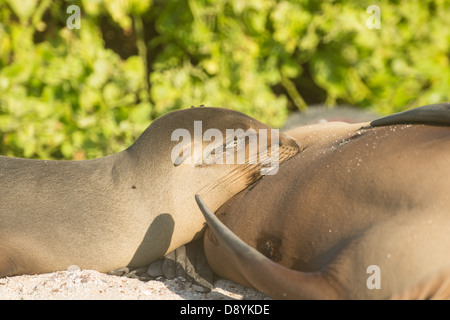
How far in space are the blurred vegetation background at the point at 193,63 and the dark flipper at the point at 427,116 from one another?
231 centimetres

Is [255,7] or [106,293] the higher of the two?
[255,7]

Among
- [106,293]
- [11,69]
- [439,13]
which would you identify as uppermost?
[439,13]

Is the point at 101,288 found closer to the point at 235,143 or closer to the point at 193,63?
the point at 235,143

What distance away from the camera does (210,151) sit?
199 centimetres

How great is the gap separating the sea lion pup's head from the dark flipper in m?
0.42

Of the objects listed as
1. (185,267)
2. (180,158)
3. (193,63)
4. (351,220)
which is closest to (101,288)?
(185,267)

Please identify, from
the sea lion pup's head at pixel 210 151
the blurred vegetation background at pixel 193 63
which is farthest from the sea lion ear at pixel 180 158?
the blurred vegetation background at pixel 193 63

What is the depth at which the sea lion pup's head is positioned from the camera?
195 cm

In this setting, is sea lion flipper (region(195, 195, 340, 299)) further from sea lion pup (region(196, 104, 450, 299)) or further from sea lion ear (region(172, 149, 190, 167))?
sea lion ear (region(172, 149, 190, 167))

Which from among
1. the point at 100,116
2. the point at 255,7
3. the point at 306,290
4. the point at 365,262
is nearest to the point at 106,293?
the point at 306,290

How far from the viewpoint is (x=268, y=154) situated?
80.1 inches

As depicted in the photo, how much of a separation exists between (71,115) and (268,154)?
7.40ft

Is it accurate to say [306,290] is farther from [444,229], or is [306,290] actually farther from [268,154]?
[268,154]
